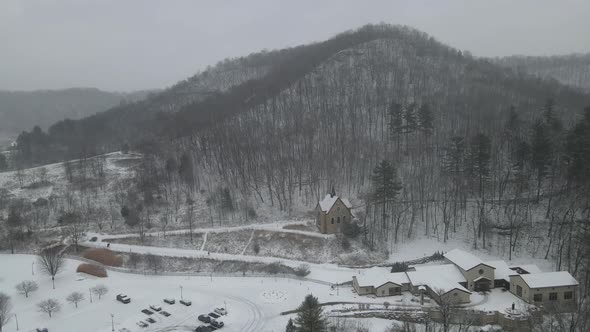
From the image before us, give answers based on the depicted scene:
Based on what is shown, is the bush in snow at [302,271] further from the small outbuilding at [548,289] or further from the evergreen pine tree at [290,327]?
the small outbuilding at [548,289]

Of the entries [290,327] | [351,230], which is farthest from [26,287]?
[351,230]

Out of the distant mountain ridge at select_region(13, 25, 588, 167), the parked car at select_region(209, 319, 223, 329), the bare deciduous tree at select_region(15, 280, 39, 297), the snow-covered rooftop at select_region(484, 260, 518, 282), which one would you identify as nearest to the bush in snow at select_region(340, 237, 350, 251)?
the snow-covered rooftop at select_region(484, 260, 518, 282)

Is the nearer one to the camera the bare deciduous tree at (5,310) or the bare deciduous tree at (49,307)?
the bare deciduous tree at (5,310)

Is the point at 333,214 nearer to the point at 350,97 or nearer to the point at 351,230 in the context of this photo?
the point at 351,230

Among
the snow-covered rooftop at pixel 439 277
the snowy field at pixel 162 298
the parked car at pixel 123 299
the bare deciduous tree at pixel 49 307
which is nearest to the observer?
the snowy field at pixel 162 298

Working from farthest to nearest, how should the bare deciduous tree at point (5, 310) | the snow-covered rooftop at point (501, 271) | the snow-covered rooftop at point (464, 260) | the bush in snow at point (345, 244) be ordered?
1. the bush in snow at point (345, 244)
2. the snow-covered rooftop at point (501, 271)
3. the snow-covered rooftop at point (464, 260)
4. the bare deciduous tree at point (5, 310)

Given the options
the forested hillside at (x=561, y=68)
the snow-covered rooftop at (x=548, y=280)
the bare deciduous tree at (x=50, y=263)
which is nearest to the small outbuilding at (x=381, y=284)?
the snow-covered rooftop at (x=548, y=280)
